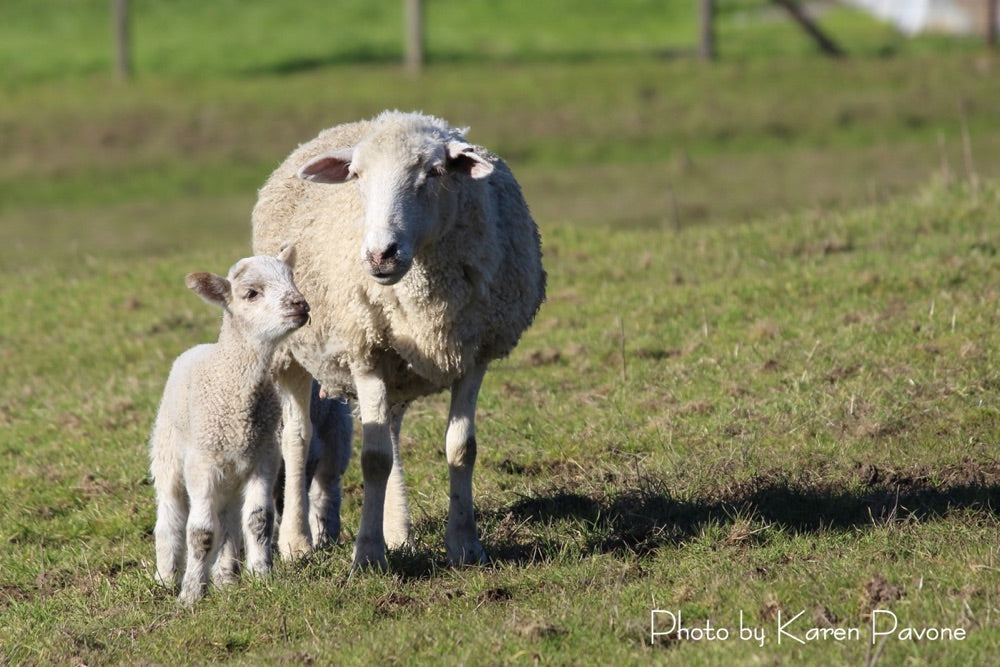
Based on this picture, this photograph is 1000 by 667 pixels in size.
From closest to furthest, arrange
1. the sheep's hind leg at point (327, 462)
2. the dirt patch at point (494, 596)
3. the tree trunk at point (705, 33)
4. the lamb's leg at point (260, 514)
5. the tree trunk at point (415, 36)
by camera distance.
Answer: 1. the dirt patch at point (494, 596)
2. the lamb's leg at point (260, 514)
3. the sheep's hind leg at point (327, 462)
4. the tree trunk at point (415, 36)
5. the tree trunk at point (705, 33)

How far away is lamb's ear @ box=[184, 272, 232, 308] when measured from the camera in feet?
19.6

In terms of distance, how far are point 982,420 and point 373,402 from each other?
3.12 metres

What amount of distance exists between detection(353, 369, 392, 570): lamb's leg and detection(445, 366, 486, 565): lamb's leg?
29 centimetres

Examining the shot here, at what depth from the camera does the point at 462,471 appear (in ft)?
21.1

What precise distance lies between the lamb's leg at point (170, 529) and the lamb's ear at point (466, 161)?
5.97 ft

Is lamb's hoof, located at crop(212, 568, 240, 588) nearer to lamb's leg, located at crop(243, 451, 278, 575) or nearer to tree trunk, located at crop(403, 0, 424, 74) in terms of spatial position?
lamb's leg, located at crop(243, 451, 278, 575)

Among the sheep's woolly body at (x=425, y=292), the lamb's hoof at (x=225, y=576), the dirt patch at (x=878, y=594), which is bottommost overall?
the lamb's hoof at (x=225, y=576)

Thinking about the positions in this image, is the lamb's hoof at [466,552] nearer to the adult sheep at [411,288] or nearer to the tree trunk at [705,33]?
the adult sheep at [411,288]

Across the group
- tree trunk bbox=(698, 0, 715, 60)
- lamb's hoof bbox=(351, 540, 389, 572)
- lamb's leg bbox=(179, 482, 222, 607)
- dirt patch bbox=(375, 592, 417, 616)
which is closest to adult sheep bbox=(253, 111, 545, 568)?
lamb's hoof bbox=(351, 540, 389, 572)

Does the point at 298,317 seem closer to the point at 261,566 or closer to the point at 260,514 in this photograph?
the point at 260,514

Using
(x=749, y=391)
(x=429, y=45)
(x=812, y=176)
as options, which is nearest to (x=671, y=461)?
(x=749, y=391)

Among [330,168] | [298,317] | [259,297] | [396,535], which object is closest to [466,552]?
[396,535]

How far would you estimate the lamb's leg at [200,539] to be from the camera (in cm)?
595

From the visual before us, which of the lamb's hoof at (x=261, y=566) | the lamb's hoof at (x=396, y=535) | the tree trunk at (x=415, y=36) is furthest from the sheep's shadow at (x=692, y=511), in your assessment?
the tree trunk at (x=415, y=36)
